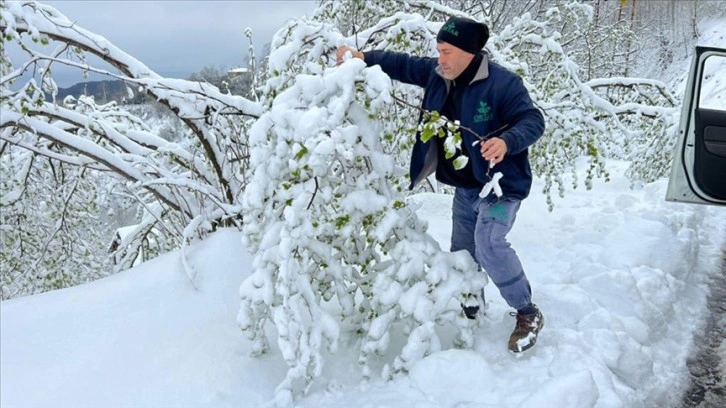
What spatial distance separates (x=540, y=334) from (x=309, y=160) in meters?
1.67

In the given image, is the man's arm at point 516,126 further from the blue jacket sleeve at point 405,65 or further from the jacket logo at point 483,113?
the blue jacket sleeve at point 405,65

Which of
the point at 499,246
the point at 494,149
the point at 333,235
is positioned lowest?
the point at 499,246

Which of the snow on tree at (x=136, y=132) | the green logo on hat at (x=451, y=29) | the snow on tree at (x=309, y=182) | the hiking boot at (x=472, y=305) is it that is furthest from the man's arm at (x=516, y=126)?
the snow on tree at (x=136, y=132)

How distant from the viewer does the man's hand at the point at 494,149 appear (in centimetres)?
231

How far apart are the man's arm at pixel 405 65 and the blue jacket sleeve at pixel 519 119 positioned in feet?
1.81

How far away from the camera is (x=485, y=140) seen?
2.40m

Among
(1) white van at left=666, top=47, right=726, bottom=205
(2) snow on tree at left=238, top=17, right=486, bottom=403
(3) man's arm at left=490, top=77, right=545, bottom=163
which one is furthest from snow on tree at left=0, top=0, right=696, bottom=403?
(1) white van at left=666, top=47, right=726, bottom=205

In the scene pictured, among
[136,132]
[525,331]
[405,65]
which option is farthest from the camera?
[136,132]

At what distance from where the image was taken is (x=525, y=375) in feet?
8.39

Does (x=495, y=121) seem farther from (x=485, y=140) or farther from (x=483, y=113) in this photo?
(x=485, y=140)

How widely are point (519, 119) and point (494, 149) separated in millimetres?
335

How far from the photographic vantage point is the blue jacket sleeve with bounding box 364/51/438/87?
2.99m

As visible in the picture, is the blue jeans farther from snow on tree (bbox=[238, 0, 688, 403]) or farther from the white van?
the white van

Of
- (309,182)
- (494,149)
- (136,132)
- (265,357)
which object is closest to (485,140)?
(494,149)
